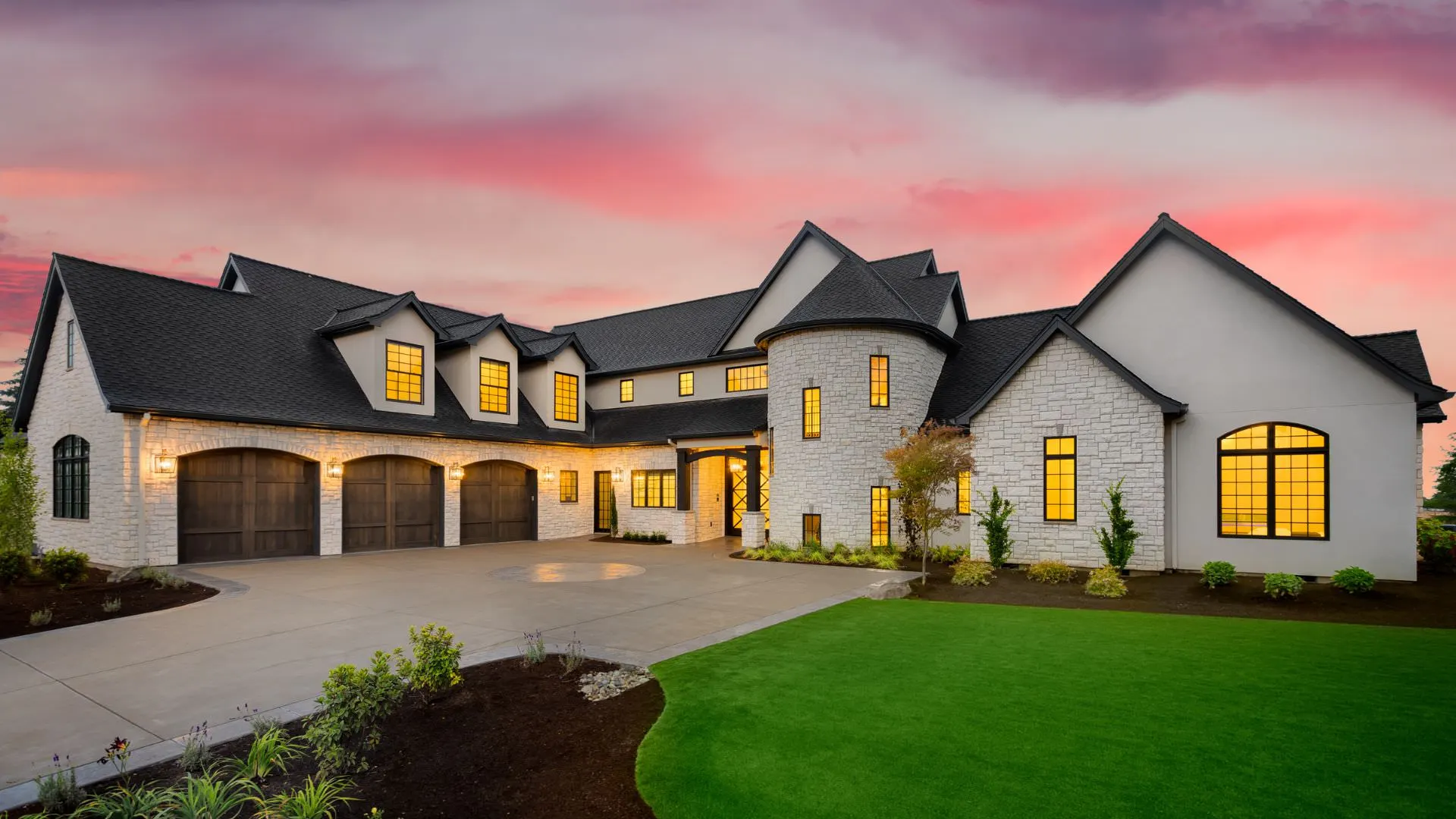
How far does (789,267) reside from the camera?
2280cm

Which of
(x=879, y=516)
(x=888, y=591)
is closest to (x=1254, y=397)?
(x=879, y=516)

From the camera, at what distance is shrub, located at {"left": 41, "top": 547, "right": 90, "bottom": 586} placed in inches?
484

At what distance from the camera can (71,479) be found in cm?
1650

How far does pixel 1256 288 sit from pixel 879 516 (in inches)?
394

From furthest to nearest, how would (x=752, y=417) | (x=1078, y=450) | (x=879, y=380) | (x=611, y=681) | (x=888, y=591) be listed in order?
1. (x=752, y=417)
2. (x=879, y=380)
3. (x=1078, y=450)
4. (x=888, y=591)
5. (x=611, y=681)

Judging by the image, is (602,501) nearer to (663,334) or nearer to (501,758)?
(663,334)

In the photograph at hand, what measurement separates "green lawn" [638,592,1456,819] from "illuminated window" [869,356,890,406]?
33.4ft

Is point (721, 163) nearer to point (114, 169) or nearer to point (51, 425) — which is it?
point (114, 169)

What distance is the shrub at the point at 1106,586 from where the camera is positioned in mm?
11965

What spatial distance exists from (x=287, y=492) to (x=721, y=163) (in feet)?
47.5

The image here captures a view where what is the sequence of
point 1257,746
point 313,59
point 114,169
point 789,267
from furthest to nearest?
point 789,267 → point 114,169 → point 313,59 → point 1257,746

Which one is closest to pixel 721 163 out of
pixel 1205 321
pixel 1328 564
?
pixel 1205 321

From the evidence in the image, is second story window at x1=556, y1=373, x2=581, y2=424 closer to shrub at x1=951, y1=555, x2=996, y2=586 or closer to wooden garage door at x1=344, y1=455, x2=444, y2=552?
wooden garage door at x1=344, y1=455, x2=444, y2=552

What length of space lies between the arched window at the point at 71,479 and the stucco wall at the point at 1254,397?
24991mm
